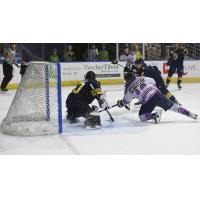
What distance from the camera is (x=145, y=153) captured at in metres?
4.43

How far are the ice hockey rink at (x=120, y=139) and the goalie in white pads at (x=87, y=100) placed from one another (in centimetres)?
15

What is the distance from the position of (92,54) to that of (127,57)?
3.24 feet

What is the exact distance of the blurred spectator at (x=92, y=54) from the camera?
37.6 ft

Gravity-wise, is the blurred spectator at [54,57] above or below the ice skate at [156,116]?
above

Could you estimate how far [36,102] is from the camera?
18.0ft

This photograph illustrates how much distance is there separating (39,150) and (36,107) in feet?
3.35

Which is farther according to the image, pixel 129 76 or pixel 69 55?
pixel 69 55

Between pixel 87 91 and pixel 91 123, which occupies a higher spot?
pixel 87 91

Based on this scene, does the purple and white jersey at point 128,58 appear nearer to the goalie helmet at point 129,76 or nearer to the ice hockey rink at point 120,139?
the ice hockey rink at point 120,139

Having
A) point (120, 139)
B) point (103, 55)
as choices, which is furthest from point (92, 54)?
point (120, 139)

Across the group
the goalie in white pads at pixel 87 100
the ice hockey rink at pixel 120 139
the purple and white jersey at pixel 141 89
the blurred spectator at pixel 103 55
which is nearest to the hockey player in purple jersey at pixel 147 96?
the purple and white jersey at pixel 141 89

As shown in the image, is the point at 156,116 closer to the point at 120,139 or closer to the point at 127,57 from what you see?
the point at 120,139

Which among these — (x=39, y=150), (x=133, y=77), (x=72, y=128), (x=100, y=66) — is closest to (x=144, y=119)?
(x=133, y=77)

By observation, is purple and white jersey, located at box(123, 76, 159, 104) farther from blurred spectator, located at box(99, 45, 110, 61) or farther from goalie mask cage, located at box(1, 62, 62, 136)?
blurred spectator, located at box(99, 45, 110, 61)
